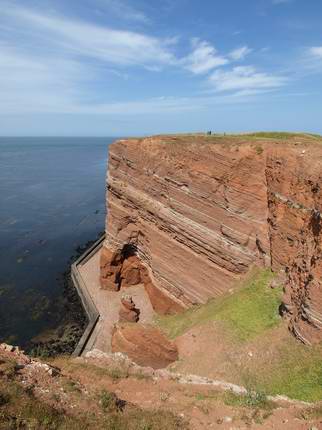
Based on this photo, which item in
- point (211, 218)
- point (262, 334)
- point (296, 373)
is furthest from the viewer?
point (211, 218)

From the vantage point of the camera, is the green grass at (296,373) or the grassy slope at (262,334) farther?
the grassy slope at (262,334)

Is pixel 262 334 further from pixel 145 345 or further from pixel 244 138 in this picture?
pixel 244 138

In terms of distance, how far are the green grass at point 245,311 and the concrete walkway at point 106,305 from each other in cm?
661

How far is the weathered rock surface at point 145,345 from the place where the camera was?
2245cm

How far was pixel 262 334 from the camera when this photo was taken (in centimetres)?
2055

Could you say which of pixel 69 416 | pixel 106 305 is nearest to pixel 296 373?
pixel 69 416

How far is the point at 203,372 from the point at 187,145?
17.5 meters

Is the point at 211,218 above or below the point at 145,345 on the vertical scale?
above

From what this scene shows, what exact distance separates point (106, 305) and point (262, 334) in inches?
787

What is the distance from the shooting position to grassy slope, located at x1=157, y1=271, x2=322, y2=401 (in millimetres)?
16594

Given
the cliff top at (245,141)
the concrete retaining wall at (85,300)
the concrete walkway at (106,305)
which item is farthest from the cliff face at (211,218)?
the concrete retaining wall at (85,300)

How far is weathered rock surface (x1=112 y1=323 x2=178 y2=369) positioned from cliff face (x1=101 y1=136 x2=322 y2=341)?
23.0 ft

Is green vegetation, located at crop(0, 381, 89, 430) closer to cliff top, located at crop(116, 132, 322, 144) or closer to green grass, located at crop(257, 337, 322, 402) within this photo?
green grass, located at crop(257, 337, 322, 402)

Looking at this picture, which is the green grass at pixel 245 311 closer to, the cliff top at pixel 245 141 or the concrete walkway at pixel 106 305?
the concrete walkway at pixel 106 305
